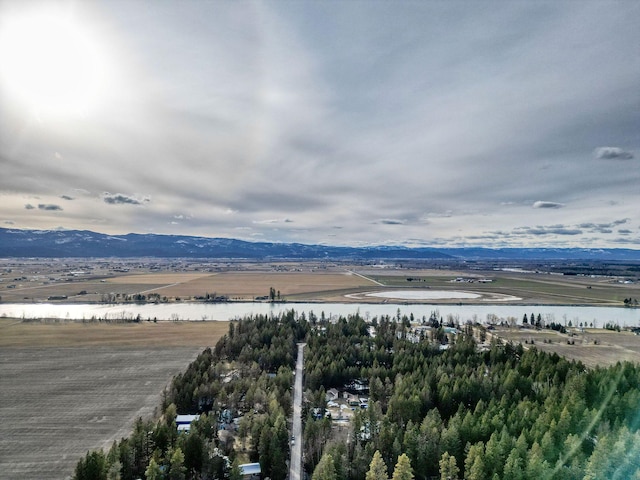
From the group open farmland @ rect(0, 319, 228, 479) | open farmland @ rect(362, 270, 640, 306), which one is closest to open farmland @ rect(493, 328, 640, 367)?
open farmland @ rect(362, 270, 640, 306)

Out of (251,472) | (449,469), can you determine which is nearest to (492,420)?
(449,469)

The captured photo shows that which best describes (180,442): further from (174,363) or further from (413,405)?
(174,363)

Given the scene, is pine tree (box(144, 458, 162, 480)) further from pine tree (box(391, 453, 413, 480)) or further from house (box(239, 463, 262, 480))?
pine tree (box(391, 453, 413, 480))

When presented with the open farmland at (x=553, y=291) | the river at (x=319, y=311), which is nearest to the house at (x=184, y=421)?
the river at (x=319, y=311)

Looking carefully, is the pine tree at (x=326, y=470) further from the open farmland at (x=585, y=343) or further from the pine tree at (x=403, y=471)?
the open farmland at (x=585, y=343)

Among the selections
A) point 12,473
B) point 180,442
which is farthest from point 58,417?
point 180,442

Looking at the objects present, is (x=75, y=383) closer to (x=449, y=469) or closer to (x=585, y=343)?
(x=449, y=469)
